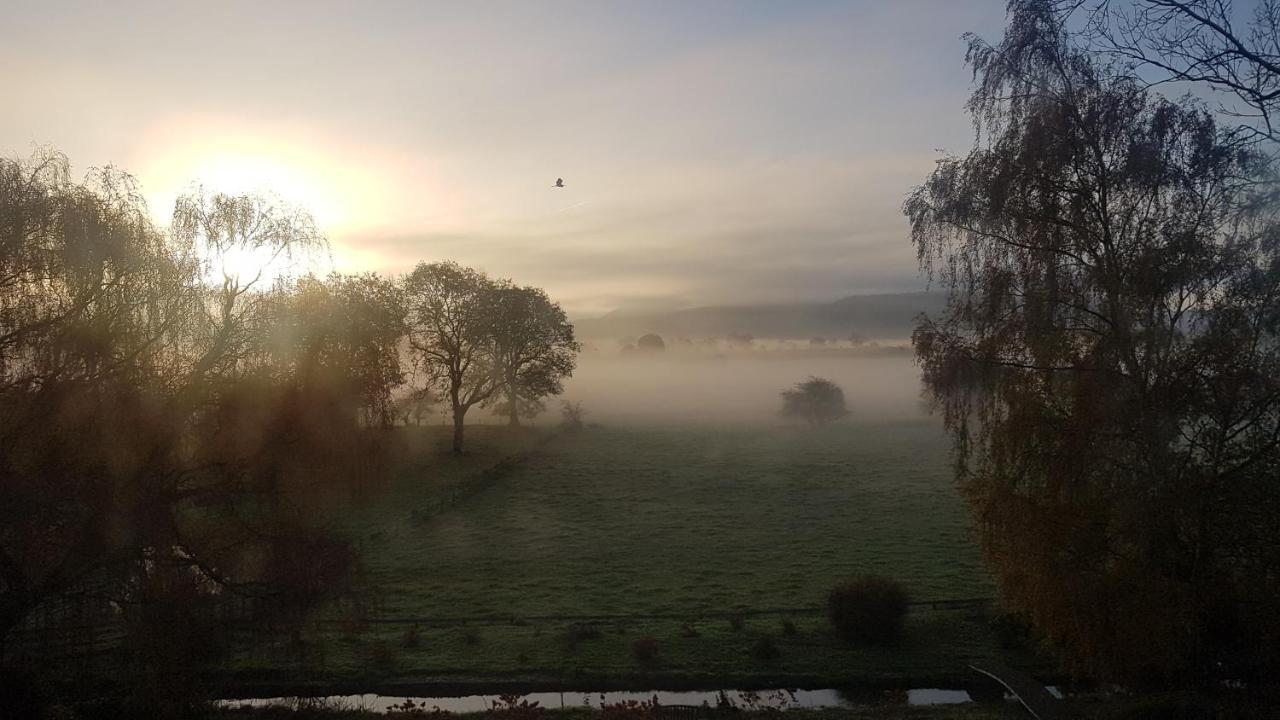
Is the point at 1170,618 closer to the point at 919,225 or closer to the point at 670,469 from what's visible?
the point at 919,225

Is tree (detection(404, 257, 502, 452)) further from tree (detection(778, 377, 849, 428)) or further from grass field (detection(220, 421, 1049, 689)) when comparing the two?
tree (detection(778, 377, 849, 428))

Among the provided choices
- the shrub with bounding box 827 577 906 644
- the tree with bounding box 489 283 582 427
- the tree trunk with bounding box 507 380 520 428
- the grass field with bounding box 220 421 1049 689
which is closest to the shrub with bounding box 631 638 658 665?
the grass field with bounding box 220 421 1049 689

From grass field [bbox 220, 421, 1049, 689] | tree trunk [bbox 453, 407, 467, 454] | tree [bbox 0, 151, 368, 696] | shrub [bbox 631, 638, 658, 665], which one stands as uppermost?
tree [bbox 0, 151, 368, 696]

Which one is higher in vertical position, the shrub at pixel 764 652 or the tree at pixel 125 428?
the tree at pixel 125 428

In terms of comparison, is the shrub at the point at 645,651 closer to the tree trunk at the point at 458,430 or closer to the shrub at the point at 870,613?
the shrub at the point at 870,613

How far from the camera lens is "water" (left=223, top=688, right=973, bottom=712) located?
18.7m

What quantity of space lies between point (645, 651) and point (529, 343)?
46.3m

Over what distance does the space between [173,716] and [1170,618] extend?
18824 millimetres

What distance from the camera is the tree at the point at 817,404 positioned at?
92.6 m

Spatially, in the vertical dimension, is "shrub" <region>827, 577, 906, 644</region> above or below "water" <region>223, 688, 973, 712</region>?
above

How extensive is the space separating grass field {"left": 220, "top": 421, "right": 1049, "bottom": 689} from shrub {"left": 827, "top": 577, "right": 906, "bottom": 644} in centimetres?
49

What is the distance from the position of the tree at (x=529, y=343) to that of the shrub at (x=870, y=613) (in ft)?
143

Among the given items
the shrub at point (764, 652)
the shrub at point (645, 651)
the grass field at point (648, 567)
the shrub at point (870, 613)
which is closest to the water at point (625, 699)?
the grass field at point (648, 567)

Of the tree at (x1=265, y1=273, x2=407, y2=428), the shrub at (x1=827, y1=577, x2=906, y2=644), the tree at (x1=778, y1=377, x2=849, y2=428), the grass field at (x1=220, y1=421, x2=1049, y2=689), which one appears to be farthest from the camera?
the tree at (x1=778, y1=377, x2=849, y2=428)
